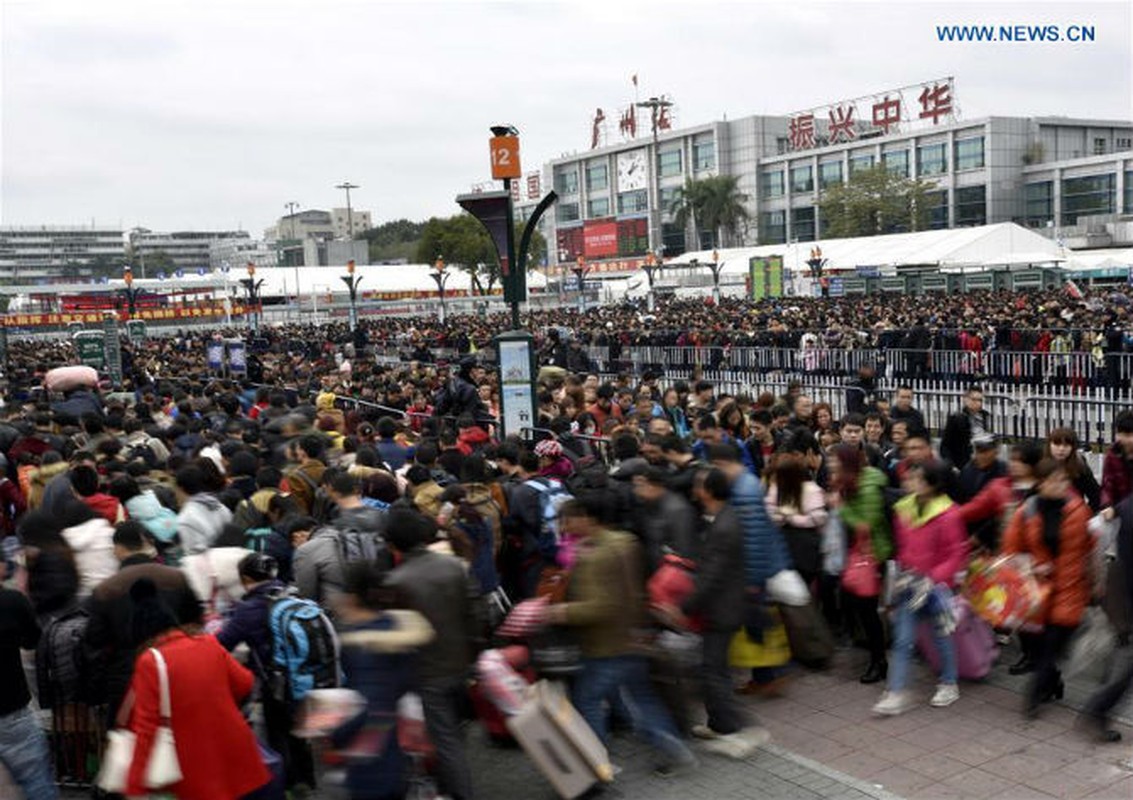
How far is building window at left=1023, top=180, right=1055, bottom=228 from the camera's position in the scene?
74.4 meters

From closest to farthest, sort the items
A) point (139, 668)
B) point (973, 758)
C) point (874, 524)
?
1. point (139, 668)
2. point (973, 758)
3. point (874, 524)

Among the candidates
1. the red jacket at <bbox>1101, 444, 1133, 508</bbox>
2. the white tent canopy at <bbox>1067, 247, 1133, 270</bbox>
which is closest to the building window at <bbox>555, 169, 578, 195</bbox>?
the white tent canopy at <bbox>1067, 247, 1133, 270</bbox>

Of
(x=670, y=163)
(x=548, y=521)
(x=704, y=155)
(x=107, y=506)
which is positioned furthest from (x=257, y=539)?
(x=670, y=163)

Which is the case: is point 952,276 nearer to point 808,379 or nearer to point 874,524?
point 808,379

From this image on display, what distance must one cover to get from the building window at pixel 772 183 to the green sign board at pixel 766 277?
47.0m

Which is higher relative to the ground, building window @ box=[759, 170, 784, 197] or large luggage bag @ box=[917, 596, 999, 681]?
building window @ box=[759, 170, 784, 197]

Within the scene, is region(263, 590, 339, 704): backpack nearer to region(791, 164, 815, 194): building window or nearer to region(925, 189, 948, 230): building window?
region(925, 189, 948, 230): building window

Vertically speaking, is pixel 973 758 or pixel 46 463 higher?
pixel 46 463

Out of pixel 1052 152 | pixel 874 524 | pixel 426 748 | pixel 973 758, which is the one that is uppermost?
pixel 1052 152

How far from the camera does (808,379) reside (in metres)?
21.2

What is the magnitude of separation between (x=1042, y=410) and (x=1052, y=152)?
244 ft

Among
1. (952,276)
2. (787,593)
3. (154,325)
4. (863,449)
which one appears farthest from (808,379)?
(154,325)

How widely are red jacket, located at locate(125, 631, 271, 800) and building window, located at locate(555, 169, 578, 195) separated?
352 ft

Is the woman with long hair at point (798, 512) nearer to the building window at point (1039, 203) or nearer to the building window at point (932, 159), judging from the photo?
the building window at point (1039, 203)
